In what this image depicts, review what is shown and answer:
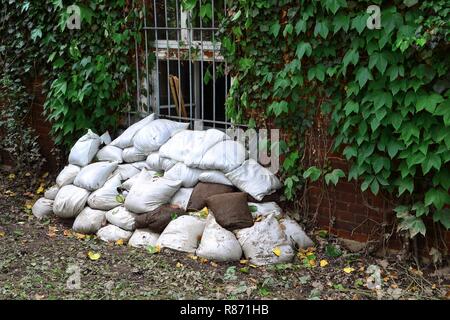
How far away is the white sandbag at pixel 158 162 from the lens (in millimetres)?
5590

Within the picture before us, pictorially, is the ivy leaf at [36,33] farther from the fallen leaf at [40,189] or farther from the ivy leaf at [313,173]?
the ivy leaf at [313,173]

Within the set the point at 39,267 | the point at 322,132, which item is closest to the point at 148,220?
the point at 39,267

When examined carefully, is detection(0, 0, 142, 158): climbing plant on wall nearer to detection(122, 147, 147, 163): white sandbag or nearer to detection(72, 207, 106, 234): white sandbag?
detection(122, 147, 147, 163): white sandbag

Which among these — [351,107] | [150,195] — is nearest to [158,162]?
[150,195]

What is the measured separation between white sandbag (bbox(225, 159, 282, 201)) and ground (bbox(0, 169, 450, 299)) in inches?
23.1

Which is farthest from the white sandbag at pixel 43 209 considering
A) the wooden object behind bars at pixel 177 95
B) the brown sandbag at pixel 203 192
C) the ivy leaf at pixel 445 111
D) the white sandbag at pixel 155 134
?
the ivy leaf at pixel 445 111

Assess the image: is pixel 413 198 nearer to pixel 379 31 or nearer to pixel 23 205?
pixel 379 31

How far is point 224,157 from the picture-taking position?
526cm

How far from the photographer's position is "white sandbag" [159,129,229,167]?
5383 mm

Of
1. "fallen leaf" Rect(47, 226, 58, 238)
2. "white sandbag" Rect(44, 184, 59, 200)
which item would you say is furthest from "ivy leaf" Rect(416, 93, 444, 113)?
"white sandbag" Rect(44, 184, 59, 200)

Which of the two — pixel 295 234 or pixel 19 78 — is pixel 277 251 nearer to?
pixel 295 234

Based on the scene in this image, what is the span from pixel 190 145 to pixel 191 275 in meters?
1.46

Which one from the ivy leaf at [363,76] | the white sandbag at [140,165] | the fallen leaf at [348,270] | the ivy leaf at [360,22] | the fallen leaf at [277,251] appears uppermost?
the ivy leaf at [360,22]

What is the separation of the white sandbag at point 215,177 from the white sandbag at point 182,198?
19 centimetres
